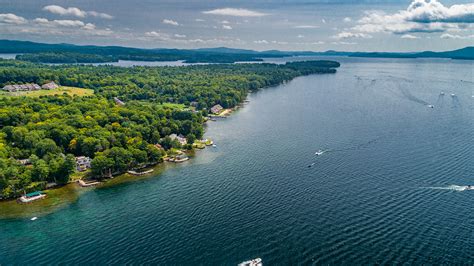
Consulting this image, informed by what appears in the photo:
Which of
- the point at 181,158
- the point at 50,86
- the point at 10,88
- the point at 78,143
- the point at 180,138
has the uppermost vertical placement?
the point at 50,86

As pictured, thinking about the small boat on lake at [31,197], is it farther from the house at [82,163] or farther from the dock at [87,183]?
the house at [82,163]

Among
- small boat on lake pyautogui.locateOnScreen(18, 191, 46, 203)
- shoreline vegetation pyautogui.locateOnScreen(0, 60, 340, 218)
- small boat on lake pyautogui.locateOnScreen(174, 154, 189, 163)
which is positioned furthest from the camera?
small boat on lake pyautogui.locateOnScreen(174, 154, 189, 163)

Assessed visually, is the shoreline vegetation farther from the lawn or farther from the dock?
the lawn

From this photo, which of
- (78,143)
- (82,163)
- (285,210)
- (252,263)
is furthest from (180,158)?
(252,263)

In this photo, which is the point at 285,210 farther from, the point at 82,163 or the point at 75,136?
the point at 75,136

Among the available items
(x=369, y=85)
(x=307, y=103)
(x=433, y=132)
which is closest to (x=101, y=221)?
(x=433, y=132)

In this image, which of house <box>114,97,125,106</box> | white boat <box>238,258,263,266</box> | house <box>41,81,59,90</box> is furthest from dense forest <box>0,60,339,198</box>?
white boat <box>238,258,263,266</box>

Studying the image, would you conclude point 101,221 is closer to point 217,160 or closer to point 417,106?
point 217,160
